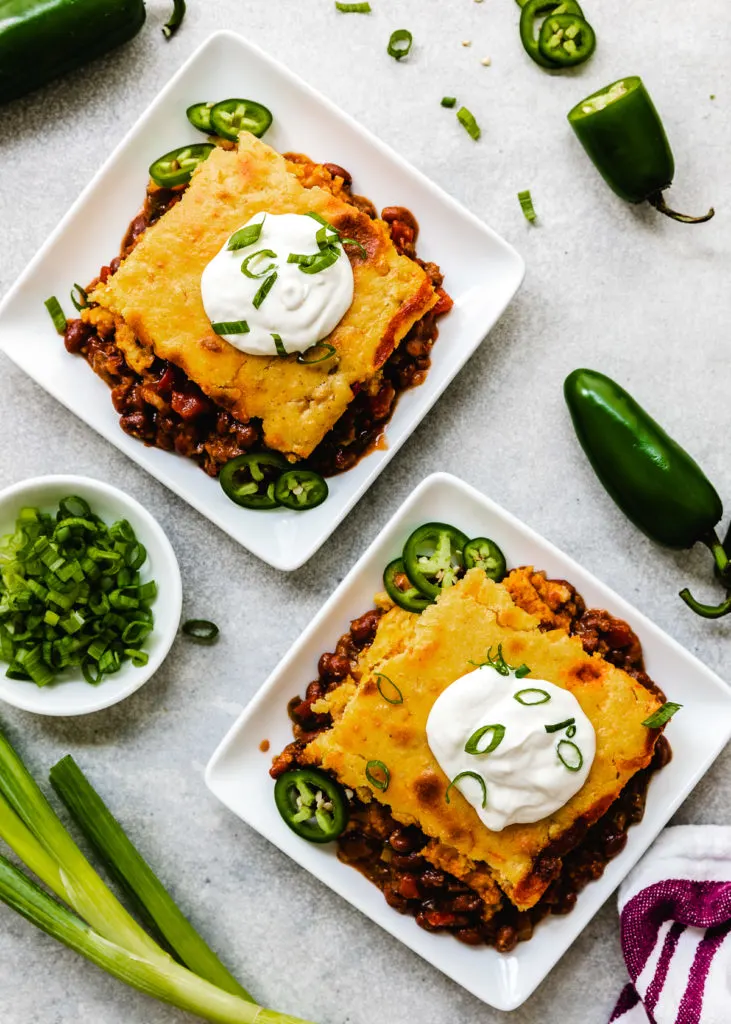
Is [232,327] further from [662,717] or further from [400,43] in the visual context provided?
[662,717]

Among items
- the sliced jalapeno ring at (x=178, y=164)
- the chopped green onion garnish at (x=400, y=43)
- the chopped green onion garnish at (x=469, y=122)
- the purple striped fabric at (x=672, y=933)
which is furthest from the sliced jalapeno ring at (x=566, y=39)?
the purple striped fabric at (x=672, y=933)

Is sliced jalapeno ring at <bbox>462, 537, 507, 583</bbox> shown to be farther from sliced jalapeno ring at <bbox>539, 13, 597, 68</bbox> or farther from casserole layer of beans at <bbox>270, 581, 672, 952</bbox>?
sliced jalapeno ring at <bbox>539, 13, 597, 68</bbox>

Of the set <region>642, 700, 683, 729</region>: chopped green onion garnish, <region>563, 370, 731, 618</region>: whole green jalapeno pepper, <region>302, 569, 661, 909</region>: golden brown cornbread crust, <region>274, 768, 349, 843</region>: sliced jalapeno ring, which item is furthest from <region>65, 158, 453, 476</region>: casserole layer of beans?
<region>642, 700, 683, 729</region>: chopped green onion garnish

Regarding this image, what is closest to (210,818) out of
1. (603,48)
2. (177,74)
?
(177,74)

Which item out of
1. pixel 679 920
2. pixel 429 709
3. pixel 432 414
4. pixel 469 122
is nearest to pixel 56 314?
pixel 432 414

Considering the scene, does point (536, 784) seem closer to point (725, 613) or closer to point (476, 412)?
point (725, 613)

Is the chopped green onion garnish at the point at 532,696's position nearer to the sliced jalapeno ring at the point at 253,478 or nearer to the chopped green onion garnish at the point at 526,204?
→ the sliced jalapeno ring at the point at 253,478

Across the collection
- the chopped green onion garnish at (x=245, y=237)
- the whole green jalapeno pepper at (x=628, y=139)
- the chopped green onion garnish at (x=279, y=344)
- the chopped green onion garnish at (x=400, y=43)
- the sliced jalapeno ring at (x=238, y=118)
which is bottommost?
the chopped green onion garnish at (x=279, y=344)
